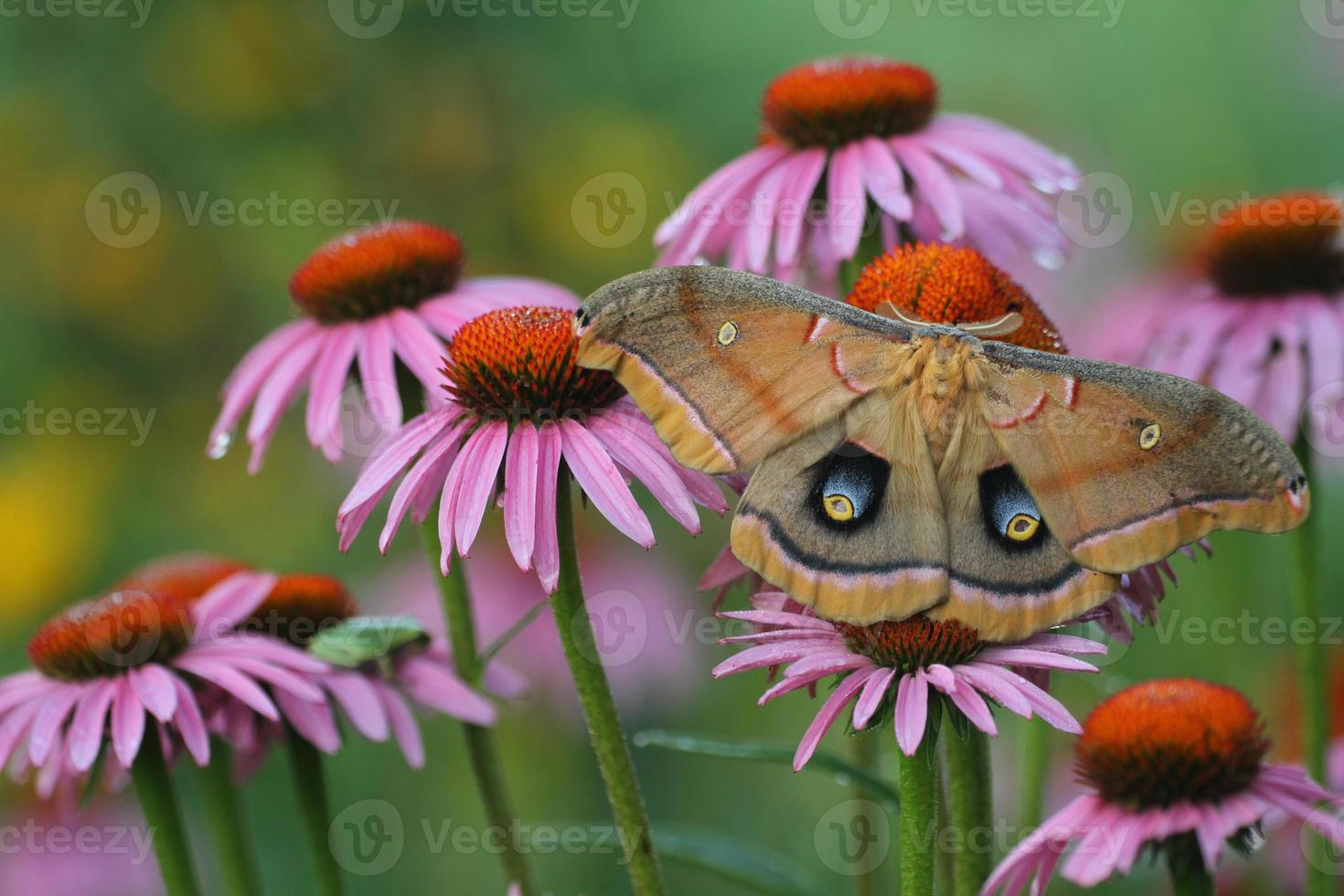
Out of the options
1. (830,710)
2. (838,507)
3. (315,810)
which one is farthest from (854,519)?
(315,810)

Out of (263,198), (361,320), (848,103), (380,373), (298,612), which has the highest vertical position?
(263,198)

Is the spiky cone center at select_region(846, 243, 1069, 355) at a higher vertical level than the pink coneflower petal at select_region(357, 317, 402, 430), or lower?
lower

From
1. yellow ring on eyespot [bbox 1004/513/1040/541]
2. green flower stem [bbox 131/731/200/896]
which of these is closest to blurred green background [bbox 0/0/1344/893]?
green flower stem [bbox 131/731/200/896]

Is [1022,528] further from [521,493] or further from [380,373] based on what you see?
[380,373]

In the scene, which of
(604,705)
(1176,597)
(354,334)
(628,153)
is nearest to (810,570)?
(604,705)

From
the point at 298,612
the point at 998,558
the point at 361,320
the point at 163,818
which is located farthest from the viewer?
the point at 361,320

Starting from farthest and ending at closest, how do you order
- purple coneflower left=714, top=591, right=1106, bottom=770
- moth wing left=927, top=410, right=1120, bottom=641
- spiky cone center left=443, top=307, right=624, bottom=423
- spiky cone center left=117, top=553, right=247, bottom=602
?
spiky cone center left=117, top=553, right=247, bottom=602 < spiky cone center left=443, top=307, right=624, bottom=423 < moth wing left=927, top=410, right=1120, bottom=641 < purple coneflower left=714, top=591, right=1106, bottom=770

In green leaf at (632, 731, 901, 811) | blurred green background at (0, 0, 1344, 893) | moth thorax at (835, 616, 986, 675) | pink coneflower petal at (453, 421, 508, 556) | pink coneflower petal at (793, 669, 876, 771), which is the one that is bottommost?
green leaf at (632, 731, 901, 811)

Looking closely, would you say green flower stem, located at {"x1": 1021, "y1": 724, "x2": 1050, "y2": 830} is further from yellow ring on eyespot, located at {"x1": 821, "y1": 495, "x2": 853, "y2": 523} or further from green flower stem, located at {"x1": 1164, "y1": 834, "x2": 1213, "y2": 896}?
yellow ring on eyespot, located at {"x1": 821, "y1": 495, "x2": 853, "y2": 523}
